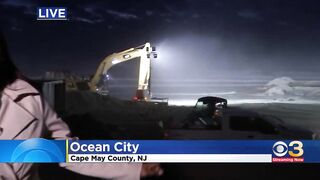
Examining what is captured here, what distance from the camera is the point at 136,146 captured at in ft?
8.64

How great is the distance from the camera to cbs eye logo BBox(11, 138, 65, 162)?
2.59 metres

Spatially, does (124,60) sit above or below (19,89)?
above

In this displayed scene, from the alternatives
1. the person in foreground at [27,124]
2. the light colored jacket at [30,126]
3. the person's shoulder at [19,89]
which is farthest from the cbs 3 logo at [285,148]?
the person's shoulder at [19,89]

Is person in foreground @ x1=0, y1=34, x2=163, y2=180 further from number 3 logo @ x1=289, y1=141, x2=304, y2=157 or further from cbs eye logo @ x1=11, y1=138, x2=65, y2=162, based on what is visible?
number 3 logo @ x1=289, y1=141, x2=304, y2=157

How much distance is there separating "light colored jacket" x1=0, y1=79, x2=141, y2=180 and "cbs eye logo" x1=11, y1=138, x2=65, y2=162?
0.12 feet

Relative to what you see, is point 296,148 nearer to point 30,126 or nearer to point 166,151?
point 166,151

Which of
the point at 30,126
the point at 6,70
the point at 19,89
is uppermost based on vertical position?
the point at 6,70

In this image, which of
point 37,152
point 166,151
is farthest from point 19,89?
point 166,151

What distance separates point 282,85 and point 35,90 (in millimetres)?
1502

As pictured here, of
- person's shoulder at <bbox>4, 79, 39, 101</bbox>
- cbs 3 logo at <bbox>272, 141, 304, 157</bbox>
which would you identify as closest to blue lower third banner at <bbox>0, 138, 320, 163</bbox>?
cbs 3 logo at <bbox>272, 141, 304, 157</bbox>

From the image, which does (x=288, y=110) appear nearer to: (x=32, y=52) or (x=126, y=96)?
(x=126, y=96)

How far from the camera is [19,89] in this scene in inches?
100

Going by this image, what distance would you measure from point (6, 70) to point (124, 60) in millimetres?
710

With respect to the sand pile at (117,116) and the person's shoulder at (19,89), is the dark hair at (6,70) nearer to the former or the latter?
the person's shoulder at (19,89)
